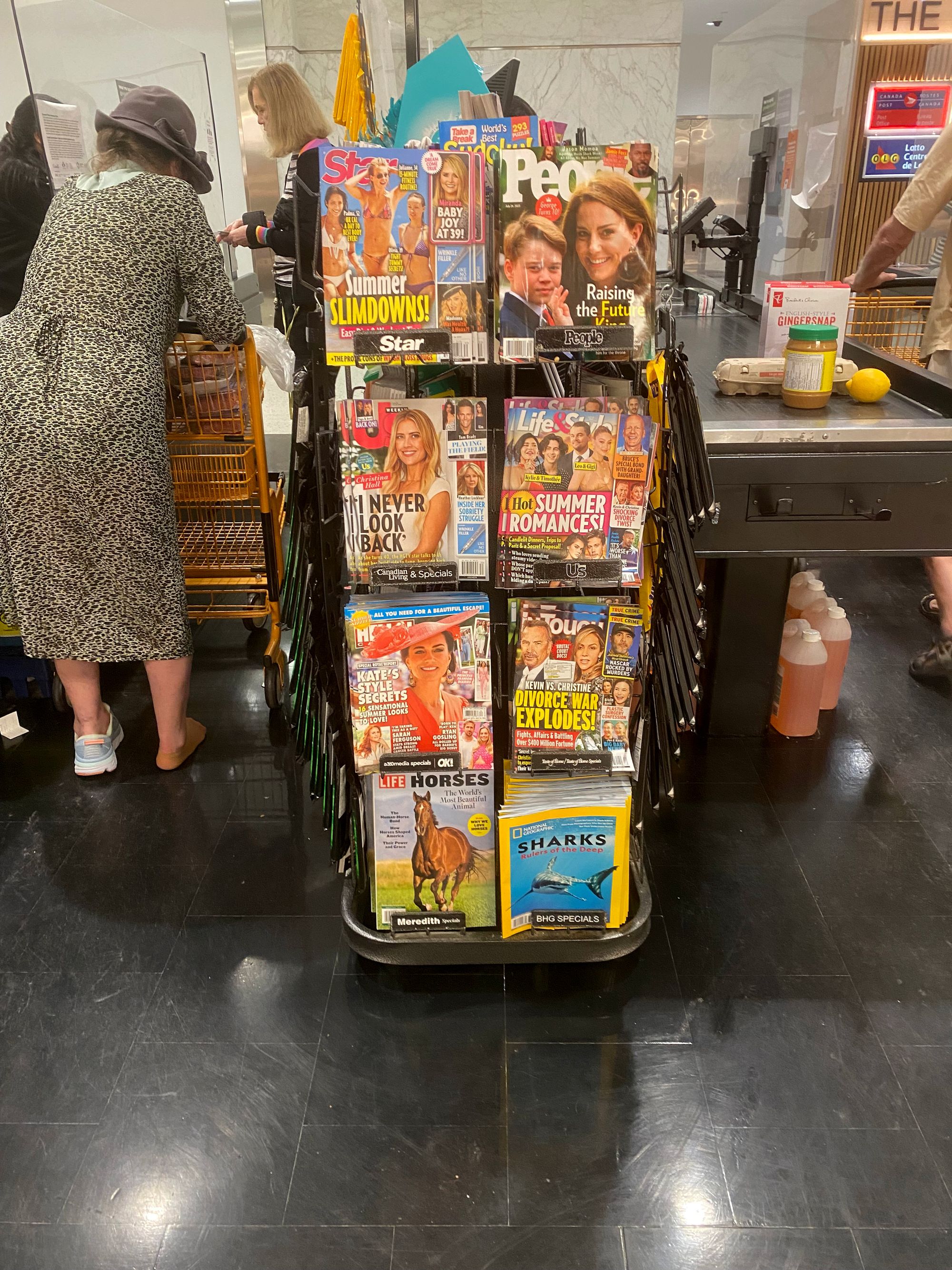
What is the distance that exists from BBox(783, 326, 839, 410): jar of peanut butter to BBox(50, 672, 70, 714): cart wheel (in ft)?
7.78

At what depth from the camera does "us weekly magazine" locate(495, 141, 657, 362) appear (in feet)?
4.85

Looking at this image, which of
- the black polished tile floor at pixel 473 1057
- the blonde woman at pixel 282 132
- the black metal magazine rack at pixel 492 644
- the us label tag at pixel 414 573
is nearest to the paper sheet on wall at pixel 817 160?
the blonde woman at pixel 282 132

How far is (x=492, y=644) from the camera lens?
5.97ft

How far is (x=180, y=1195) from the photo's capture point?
159 cm

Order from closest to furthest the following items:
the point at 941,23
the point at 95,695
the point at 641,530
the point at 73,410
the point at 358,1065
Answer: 1. the point at 641,530
2. the point at 358,1065
3. the point at 73,410
4. the point at 95,695
5. the point at 941,23

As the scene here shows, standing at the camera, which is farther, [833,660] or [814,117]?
[814,117]

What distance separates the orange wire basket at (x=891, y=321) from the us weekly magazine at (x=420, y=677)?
2.60 meters

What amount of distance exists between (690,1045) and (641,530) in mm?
1004

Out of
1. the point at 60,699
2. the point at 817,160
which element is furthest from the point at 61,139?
the point at 817,160

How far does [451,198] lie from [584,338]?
0.30 meters

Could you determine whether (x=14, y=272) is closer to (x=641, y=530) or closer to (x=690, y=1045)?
(x=641, y=530)

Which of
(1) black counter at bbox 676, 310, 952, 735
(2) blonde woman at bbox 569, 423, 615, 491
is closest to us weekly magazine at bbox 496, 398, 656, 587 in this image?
(2) blonde woman at bbox 569, 423, 615, 491

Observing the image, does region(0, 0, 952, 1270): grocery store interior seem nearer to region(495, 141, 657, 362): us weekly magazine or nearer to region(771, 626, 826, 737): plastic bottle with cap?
region(771, 626, 826, 737): plastic bottle with cap

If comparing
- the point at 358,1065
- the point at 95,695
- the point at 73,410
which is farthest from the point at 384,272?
the point at 95,695
